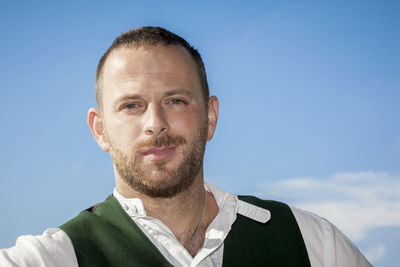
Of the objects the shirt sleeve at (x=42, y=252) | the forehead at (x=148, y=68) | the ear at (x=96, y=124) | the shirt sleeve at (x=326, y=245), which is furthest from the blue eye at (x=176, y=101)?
the shirt sleeve at (x=326, y=245)

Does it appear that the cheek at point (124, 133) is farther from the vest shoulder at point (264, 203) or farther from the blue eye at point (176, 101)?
the vest shoulder at point (264, 203)

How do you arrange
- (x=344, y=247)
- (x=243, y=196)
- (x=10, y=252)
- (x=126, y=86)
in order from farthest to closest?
(x=243, y=196) → (x=344, y=247) → (x=126, y=86) → (x=10, y=252)

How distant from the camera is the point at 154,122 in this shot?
2.76 m

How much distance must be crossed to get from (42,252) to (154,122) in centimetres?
107

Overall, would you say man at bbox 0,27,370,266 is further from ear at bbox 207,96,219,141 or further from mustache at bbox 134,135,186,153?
ear at bbox 207,96,219,141

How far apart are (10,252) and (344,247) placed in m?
2.34

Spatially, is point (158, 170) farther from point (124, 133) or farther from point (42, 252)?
point (42, 252)

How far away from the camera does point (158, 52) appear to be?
2965mm

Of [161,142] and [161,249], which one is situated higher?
[161,142]

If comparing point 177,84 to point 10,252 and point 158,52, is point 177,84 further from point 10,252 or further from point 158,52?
point 10,252

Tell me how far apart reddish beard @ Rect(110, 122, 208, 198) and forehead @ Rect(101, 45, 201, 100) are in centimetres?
42

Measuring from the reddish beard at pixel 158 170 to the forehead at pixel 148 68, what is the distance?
1.37 ft

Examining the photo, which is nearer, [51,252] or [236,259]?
[51,252]

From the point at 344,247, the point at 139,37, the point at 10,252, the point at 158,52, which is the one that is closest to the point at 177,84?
the point at 158,52
